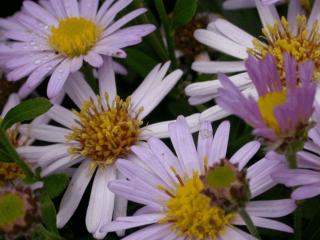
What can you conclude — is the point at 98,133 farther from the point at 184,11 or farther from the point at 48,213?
the point at 184,11

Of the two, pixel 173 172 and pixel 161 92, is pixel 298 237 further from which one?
pixel 161 92

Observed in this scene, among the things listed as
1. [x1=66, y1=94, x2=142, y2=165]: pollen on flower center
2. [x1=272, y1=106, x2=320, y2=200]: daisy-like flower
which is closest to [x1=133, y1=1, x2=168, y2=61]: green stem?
[x1=66, y1=94, x2=142, y2=165]: pollen on flower center

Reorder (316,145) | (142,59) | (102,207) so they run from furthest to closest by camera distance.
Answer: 1. (142,59)
2. (102,207)
3. (316,145)

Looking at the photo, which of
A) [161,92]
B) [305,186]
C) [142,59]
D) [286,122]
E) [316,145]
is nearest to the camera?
[286,122]

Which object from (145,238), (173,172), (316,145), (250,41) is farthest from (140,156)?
(250,41)

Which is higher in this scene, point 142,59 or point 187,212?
point 142,59

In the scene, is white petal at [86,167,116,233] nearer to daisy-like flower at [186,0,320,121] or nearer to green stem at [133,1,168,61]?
daisy-like flower at [186,0,320,121]

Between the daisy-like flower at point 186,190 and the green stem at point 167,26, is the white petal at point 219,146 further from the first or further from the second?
the green stem at point 167,26
